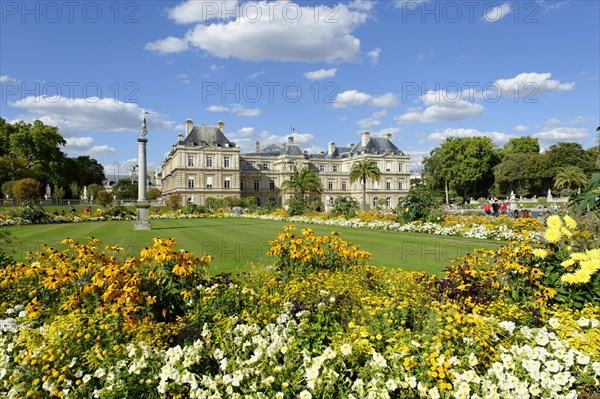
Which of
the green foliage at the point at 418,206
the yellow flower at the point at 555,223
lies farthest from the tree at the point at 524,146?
the yellow flower at the point at 555,223

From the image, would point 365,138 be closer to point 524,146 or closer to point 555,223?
point 524,146

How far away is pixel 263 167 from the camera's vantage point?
79.0 meters

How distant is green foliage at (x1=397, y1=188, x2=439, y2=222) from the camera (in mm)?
19359

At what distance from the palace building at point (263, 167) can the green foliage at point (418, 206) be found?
44957mm

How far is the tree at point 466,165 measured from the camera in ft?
219

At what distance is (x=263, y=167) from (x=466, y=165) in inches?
1410

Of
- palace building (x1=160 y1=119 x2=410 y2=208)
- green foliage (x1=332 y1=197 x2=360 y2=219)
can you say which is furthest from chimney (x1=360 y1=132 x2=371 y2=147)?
green foliage (x1=332 y1=197 x2=360 y2=219)

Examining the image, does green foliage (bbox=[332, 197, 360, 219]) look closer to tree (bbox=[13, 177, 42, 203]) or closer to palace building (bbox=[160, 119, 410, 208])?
tree (bbox=[13, 177, 42, 203])

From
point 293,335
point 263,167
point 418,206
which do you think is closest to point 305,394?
point 293,335

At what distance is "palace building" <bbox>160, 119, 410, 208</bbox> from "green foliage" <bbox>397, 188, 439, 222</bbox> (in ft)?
147

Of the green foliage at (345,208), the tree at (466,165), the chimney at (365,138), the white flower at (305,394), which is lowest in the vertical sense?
the white flower at (305,394)

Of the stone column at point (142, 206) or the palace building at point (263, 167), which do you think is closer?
the stone column at point (142, 206)

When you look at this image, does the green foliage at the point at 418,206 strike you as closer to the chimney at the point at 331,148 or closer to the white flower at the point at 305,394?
the white flower at the point at 305,394

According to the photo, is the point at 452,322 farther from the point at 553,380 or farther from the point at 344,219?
the point at 344,219
